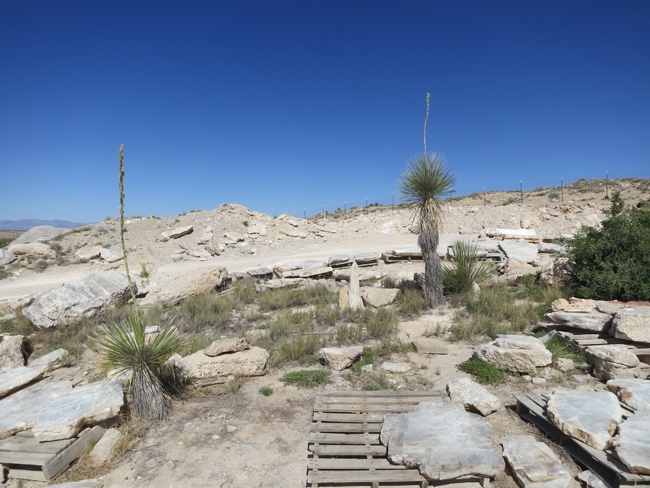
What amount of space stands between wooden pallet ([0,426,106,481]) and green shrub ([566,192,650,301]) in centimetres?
965

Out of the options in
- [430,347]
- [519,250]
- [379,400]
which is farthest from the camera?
[519,250]

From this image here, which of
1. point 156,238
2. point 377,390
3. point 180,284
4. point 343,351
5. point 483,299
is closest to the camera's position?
point 377,390

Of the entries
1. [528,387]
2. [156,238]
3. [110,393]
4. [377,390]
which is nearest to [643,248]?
[528,387]

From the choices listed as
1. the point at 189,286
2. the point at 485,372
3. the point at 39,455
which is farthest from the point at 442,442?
the point at 189,286

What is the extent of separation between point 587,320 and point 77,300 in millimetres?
11328

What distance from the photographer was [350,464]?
11.8ft

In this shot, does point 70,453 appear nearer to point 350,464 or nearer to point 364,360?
point 350,464

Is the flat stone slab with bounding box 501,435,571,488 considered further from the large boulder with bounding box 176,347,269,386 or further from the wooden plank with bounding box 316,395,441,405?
the large boulder with bounding box 176,347,269,386

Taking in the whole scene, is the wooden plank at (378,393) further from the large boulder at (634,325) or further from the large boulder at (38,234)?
the large boulder at (38,234)

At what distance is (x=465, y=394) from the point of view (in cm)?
468

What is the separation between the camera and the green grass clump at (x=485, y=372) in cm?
537

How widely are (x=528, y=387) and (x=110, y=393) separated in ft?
19.5

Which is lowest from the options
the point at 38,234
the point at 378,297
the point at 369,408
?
the point at 369,408

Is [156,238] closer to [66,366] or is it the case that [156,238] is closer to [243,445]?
[66,366]
